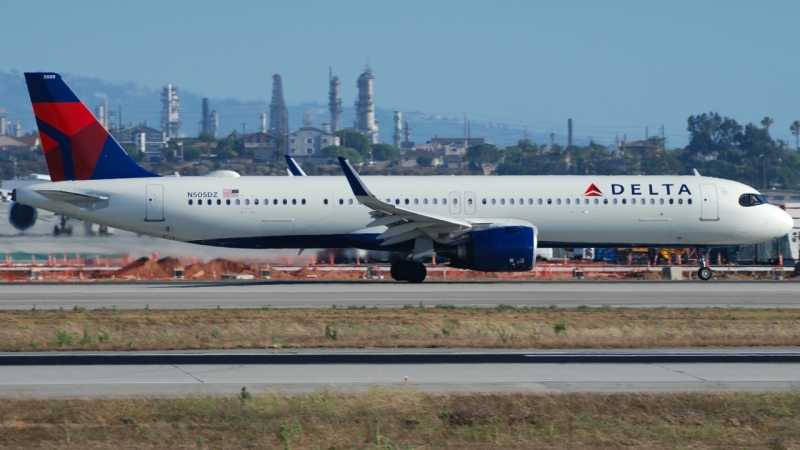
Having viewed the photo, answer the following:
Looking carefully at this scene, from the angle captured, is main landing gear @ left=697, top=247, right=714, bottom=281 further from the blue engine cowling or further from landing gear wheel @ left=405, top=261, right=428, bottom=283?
landing gear wheel @ left=405, top=261, right=428, bottom=283

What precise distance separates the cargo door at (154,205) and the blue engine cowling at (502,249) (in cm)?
1004

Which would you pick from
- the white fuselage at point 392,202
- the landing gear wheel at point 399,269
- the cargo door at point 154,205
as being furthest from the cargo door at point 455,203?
the cargo door at point 154,205

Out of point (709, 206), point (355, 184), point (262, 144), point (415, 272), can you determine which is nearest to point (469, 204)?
point (415, 272)

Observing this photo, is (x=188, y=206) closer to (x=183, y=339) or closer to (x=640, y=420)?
(x=183, y=339)

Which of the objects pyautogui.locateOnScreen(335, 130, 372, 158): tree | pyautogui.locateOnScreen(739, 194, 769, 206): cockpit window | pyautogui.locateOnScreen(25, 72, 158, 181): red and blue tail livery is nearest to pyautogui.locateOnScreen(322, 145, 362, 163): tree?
pyautogui.locateOnScreen(335, 130, 372, 158): tree

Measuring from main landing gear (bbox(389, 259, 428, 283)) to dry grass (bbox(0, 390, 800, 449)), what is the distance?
19679 millimetres

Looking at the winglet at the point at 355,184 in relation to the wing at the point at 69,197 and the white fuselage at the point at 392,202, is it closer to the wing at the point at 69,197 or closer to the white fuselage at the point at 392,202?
the white fuselage at the point at 392,202

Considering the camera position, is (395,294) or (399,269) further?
(399,269)

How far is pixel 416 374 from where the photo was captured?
1474cm

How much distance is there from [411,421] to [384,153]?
171 metres

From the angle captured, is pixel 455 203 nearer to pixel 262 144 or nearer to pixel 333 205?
pixel 333 205

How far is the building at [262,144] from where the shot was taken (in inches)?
7411

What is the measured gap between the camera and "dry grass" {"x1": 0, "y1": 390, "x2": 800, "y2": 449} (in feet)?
35.0

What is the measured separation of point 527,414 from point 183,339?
894 cm
